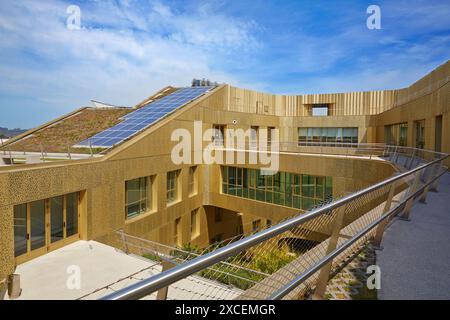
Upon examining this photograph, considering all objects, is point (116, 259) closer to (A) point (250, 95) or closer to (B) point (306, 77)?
(A) point (250, 95)

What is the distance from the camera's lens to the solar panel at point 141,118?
1686cm

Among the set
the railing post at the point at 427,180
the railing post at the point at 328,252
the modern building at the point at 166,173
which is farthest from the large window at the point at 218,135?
the railing post at the point at 328,252

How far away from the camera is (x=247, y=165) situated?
74.5ft

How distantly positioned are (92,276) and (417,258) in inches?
360

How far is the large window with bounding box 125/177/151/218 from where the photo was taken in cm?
1659

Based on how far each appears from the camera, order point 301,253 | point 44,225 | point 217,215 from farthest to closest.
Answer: point 217,215
point 44,225
point 301,253

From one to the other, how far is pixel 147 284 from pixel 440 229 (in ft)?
20.7

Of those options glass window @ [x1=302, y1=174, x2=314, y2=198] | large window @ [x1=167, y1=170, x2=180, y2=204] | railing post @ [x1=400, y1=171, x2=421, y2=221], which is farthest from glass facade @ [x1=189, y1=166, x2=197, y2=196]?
railing post @ [x1=400, y1=171, x2=421, y2=221]

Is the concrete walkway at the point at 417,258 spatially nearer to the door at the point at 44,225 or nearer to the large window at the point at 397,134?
the door at the point at 44,225

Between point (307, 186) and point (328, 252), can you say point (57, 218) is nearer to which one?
point (328, 252)

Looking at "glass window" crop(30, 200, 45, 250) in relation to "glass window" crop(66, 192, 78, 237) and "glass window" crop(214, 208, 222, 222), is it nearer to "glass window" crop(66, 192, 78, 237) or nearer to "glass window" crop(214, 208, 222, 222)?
"glass window" crop(66, 192, 78, 237)

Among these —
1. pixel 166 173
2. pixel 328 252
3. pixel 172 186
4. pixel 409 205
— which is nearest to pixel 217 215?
pixel 172 186

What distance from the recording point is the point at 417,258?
457cm
